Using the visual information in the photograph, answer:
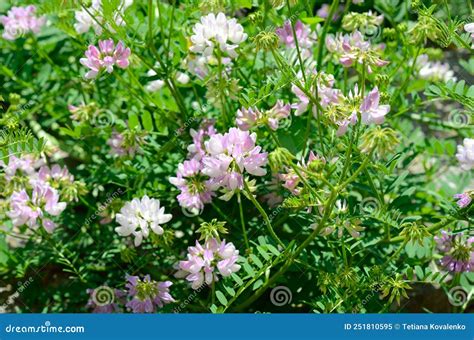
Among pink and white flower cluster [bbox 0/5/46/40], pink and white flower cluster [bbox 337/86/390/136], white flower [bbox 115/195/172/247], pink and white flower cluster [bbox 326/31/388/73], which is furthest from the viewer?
pink and white flower cluster [bbox 0/5/46/40]

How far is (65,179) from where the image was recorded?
1.83 metres

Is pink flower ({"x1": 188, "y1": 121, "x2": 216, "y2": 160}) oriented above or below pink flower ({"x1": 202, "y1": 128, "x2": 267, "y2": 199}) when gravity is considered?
below

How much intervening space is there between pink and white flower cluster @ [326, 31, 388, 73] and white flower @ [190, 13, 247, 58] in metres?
0.21

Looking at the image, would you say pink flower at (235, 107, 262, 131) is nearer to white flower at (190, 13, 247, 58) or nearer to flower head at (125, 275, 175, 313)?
white flower at (190, 13, 247, 58)

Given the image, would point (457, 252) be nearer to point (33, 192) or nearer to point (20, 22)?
point (33, 192)

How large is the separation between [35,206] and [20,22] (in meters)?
0.65

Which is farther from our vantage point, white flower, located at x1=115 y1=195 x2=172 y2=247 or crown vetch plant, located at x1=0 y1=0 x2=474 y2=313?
white flower, located at x1=115 y1=195 x2=172 y2=247

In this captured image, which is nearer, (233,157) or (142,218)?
(233,157)

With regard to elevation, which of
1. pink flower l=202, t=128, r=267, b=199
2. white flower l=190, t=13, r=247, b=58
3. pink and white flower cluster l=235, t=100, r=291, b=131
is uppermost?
white flower l=190, t=13, r=247, b=58

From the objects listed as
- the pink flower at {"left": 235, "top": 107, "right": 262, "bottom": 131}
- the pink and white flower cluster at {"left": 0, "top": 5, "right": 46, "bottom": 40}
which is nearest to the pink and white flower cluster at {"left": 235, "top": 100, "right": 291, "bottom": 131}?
the pink flower at {"left": 235, "top": 107, "right": 262, "bottom": 131}

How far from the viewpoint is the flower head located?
170 cm

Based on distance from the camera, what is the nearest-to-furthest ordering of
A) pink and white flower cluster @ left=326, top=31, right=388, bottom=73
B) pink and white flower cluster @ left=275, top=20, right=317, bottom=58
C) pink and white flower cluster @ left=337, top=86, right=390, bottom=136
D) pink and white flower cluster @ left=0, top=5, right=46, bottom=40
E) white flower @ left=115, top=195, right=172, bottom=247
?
pink and white flower cluster @ left=337, top=86, right=390, bottom=136
pink and white flower cluster @ left=326, top=31, right=388, bottom=73
white flower @ left=115, top=195, right=172, bottom=247
pink and white flower cluster @ left=275, top=20, right=317, bottom=58
pink and white flower cluster @ left=0, top=5, right=46, bottom=40

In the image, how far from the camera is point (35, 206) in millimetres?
1718

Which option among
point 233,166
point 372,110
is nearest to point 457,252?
point 372,110
